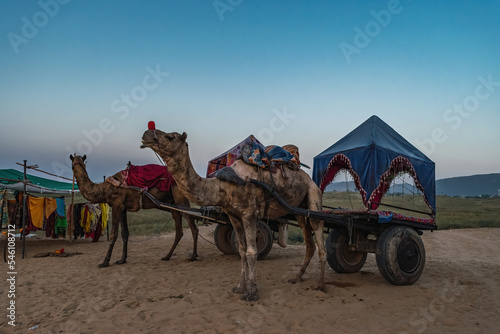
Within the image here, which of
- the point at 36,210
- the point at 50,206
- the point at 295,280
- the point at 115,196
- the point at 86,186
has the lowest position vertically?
the point at 295,280

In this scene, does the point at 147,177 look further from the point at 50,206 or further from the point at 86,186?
the point at 50,206

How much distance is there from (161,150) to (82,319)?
2598mm

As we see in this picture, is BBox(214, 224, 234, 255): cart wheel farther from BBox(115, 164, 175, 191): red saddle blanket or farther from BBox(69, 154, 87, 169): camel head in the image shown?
BBox(69, 154, 87, 169): camel head

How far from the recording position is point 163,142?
15.4 feet

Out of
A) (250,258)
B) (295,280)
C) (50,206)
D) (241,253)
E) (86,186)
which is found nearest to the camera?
(250,258)

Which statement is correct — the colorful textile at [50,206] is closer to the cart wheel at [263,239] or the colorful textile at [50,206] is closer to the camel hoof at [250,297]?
the cart wheel at [263,239]

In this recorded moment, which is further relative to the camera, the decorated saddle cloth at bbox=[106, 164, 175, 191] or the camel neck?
the decorated saddle cloth at bbox=[106, 164, 175, 191]

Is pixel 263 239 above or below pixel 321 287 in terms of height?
above

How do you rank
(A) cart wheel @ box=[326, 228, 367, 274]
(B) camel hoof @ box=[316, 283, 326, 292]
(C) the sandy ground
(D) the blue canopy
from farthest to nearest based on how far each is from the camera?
(A) cart wheel @ box=[326, 228, 367, 274]
(D) the blue canopy
(B) camel hoof @ box=[316, 283, 326, 292]
(C) the sandy ground

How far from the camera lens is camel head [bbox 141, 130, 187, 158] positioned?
4.60 m

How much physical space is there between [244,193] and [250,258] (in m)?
1.06

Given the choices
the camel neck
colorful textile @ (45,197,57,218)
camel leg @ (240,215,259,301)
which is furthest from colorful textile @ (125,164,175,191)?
colorful textile @ (45,197,57,218)

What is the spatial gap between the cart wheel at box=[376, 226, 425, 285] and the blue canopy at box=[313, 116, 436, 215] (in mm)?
824

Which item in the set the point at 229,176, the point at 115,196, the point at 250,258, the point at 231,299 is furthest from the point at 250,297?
the point at 115,196
